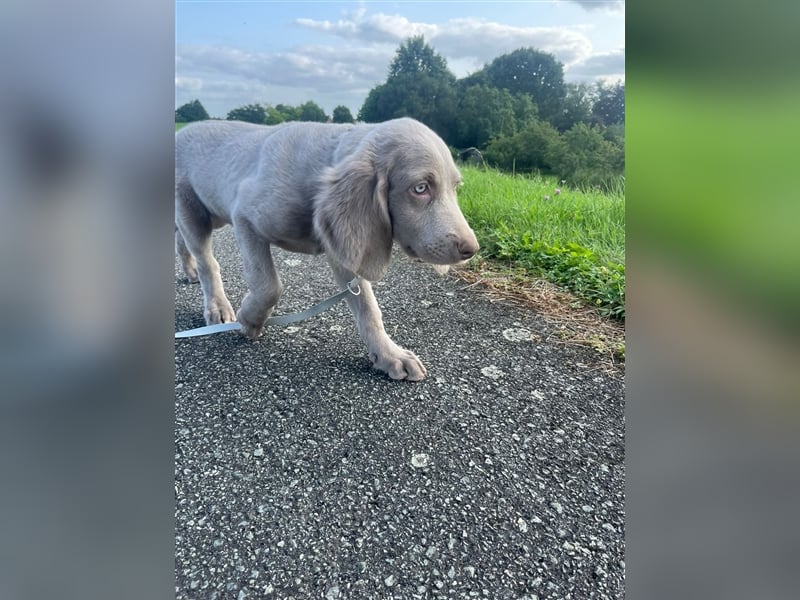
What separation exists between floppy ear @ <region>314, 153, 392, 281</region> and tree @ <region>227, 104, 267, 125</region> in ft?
0.66

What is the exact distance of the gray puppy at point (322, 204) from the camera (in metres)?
1.14

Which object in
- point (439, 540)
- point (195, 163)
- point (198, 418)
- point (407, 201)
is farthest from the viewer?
point (195, 163)

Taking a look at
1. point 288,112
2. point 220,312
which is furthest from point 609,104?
point 220,312

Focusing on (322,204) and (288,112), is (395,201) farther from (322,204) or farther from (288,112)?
(288,112)

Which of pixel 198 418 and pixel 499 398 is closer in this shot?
pixel 198 418

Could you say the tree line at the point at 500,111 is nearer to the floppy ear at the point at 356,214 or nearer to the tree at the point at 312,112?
the tree at the point at 312,112

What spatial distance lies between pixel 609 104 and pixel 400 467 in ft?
2.69

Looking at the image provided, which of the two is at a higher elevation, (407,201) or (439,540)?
(407,201)

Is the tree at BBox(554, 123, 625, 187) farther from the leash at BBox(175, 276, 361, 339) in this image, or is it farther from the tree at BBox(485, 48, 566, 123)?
the leash at BBox(175, 276, 361, 339)
